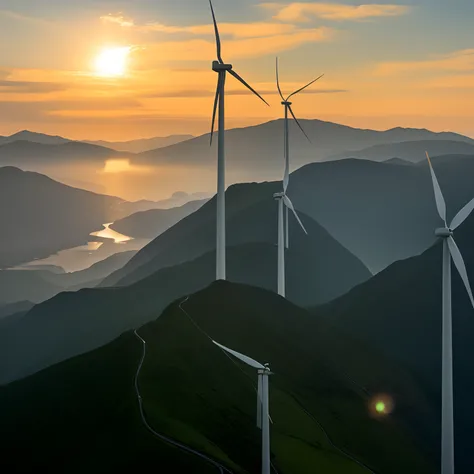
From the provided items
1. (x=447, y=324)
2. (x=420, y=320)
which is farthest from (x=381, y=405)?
(x=447, y=324)

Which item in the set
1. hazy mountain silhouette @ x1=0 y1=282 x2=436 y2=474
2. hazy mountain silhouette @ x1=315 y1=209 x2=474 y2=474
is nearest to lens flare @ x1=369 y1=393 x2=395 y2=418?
hazy mountain silhouette @ x1=0 y1=282 x2=436 y2=474

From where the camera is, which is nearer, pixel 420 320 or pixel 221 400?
pixel 221 400

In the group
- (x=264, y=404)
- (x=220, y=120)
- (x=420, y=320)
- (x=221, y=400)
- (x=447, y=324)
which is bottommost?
(x=420, y=320)

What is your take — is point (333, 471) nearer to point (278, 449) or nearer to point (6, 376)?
point (278, 449)

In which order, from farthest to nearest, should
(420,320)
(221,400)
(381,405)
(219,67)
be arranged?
1. (420,320)
2. (381,405)
3. (219,67)
4. (221,400)

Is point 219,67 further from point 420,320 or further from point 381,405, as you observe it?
point 420,320

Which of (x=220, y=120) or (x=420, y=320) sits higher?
(x=220, y=120)

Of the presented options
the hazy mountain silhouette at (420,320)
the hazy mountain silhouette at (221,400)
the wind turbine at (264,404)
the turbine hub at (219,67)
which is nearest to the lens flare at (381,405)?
the hazy mountain silhouette at (221,400)

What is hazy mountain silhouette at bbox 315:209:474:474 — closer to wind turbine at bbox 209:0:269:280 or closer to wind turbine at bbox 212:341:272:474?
wind turbine at bbox 209:0:269:280

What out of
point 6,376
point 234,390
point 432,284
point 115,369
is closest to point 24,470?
point 115,369
